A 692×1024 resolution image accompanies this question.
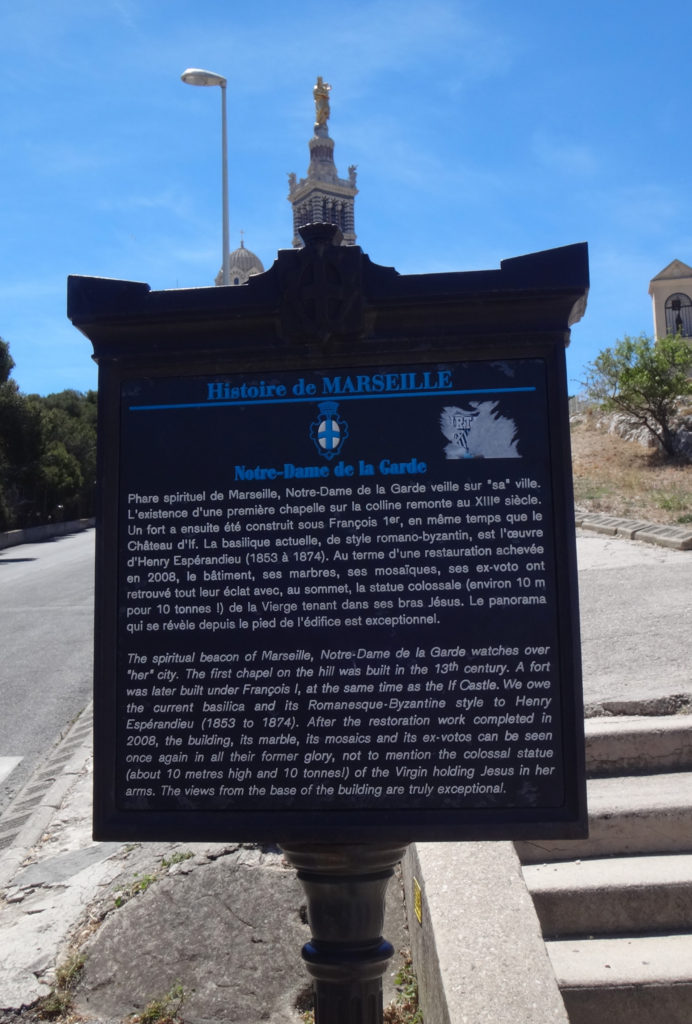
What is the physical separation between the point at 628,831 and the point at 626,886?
1.06ft

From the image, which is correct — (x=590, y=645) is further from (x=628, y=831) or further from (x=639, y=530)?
(x=639, y=530)

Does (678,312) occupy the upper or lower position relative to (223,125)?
upper

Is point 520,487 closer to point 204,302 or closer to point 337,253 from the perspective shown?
point 337,253

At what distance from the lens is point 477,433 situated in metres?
2.08

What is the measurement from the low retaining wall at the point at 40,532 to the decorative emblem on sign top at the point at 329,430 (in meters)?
35.7

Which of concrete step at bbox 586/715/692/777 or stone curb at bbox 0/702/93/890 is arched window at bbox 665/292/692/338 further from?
concrete step at bbox 586/715/692/777

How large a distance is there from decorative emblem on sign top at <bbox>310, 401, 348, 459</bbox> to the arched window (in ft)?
168

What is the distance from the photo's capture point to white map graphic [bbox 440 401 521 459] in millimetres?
2074

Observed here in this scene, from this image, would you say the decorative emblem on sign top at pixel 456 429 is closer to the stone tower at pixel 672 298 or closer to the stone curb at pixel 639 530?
the stone curb at pixel 639 530

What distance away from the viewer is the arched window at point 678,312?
49.2 metres

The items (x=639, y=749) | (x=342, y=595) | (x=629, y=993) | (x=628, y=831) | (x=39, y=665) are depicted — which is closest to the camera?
(x=342, y=595)

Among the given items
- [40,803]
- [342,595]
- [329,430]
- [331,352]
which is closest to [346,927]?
[342,595]

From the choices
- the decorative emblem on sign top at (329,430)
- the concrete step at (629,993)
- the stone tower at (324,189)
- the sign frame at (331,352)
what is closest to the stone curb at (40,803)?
the concrete step at (629,993)

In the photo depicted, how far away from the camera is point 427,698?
200 centimetres
